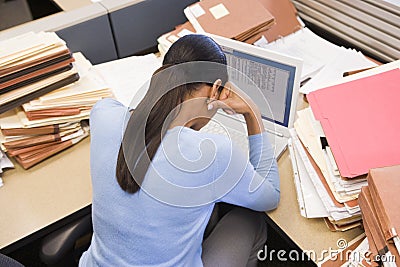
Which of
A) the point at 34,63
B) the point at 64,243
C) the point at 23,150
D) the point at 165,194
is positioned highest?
the point at 34,63

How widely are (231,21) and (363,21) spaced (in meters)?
0.47

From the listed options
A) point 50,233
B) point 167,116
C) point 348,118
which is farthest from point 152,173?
point 348,118

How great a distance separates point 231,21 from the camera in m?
1.47

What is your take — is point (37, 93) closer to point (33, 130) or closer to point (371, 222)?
point (33, 130)

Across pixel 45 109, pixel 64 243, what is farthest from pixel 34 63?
pixel 64 243

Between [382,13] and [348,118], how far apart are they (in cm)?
55

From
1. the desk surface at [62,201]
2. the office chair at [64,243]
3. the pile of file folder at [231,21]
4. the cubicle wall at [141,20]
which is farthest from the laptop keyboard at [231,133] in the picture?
the cubicle wall at [141,20]

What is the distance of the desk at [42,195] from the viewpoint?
1.10 meters

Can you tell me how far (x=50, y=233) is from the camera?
112 centimetres

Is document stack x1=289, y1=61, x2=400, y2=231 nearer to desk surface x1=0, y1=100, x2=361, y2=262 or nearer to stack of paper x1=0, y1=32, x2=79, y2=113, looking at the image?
desk surface x1=0, y1=100, x2=361, y2=262

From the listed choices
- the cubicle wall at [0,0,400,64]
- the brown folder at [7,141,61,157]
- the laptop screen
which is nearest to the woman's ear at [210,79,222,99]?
the laptop screen

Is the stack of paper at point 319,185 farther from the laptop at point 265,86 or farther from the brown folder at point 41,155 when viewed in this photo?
the brown folder at point 41,155

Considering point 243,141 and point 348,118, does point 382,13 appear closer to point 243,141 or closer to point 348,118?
point 348,118

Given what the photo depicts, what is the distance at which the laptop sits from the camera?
1144mm
